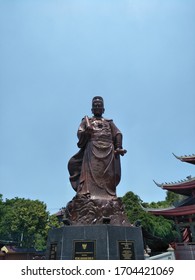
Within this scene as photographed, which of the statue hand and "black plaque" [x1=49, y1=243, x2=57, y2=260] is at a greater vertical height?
the statue hand

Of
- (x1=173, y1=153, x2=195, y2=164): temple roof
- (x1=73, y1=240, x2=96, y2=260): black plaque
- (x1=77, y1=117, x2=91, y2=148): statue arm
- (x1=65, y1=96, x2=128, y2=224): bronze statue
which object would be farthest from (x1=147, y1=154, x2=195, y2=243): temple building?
(x1=73, y1=240, x2=96, y2=260): black plaque

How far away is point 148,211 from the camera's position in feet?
70.9

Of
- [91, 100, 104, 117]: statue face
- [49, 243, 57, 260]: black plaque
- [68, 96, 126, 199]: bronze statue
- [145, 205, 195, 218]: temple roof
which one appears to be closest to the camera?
[49, 243, 57, 260]: black plaque

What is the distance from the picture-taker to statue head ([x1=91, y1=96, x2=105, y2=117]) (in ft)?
32.1

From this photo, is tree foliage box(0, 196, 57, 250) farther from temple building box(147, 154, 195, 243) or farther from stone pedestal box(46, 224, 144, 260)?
stone pedestal box(46, 224, 144, 260)

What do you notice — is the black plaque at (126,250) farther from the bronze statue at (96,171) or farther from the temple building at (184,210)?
the temple building at (184,210)

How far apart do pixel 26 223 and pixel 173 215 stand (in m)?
17.6

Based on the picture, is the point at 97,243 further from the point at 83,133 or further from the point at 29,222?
the point at 29,222

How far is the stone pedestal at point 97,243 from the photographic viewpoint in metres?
6.53

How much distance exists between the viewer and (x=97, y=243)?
665 cm

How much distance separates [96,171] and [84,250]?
2663mm

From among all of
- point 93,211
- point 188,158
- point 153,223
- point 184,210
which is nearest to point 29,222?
point 153,223
